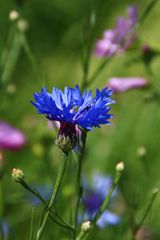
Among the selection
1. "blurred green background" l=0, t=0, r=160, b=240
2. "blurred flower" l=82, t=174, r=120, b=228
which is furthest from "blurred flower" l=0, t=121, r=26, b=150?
"blurred flower" l=82, t=174, r=120, b=228

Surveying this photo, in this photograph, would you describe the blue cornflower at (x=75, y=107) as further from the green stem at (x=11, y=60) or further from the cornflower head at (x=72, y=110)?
the green stem at (x=11, y=60)

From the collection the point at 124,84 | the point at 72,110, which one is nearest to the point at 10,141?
the point at 124,84

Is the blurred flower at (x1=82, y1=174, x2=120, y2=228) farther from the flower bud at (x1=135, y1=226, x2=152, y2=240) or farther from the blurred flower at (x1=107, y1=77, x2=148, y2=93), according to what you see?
the blurred flower at (x1=107, y1=77, x2=148, y2=93)

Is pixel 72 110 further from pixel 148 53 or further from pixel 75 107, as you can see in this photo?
pixel 148 53

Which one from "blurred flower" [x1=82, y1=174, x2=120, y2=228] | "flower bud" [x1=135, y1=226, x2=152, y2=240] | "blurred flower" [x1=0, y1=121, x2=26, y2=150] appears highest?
"blurred flower" [x1=0, y1=121, x2=26, y2=150]

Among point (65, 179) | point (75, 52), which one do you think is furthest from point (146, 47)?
point (75, 52)

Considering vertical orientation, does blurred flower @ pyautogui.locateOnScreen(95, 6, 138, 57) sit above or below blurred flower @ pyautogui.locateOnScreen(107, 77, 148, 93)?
above
